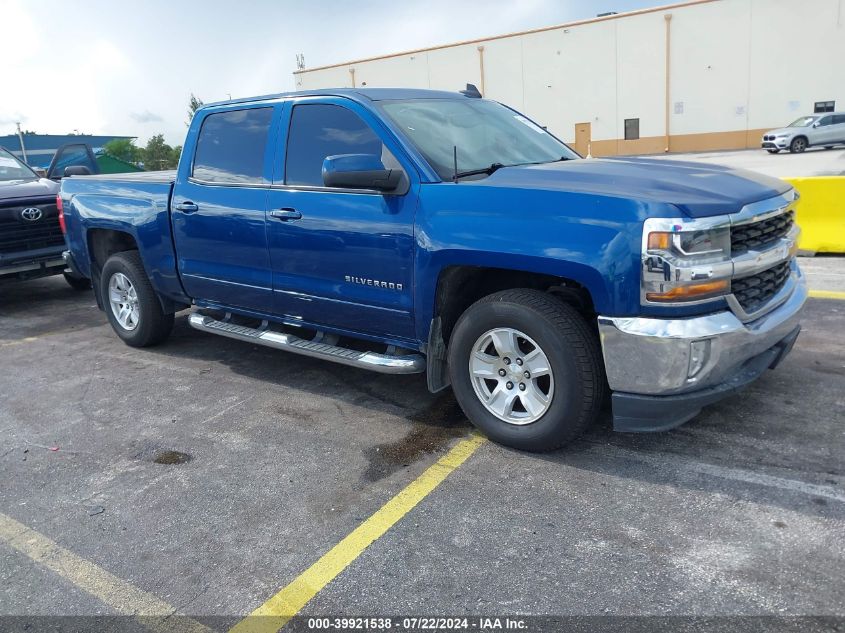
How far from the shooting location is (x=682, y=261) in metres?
3.13

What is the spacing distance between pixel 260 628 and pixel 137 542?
96 centimetres

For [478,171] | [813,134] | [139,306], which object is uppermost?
[478,171]

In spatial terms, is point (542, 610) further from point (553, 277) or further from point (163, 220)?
point (163, 220)

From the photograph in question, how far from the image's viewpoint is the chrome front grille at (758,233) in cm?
336

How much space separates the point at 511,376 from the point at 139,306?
12.5 ft

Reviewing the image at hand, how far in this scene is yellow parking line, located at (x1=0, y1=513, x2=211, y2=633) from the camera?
8.73ft

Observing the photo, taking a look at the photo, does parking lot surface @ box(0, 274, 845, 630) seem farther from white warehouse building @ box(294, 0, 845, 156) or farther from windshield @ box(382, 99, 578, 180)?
white warehouse building @ box(294, 0, 845, 156)

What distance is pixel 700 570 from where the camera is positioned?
2740 mm

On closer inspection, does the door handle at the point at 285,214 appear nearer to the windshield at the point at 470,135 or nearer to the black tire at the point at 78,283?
the windshield at the point at 470,135

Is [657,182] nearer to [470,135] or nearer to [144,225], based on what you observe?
[470,135]

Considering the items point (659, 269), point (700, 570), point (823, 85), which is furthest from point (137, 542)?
point (823, 85)

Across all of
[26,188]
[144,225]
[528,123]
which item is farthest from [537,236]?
[26,188]

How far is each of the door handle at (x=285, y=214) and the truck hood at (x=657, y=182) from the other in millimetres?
1297

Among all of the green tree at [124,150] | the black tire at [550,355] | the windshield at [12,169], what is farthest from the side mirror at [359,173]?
the green tree at [124,150]
